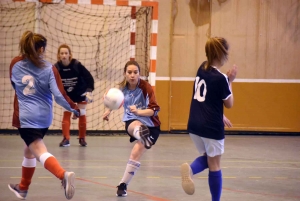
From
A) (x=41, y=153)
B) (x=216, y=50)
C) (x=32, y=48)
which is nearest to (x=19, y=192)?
(x=41, y=153)

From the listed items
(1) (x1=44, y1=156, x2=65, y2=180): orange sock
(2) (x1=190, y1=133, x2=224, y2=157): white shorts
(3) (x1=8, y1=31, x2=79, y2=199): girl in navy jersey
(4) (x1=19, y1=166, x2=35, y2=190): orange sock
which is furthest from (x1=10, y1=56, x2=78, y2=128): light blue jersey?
(2) (x1=190, y1=133, x2=224, y2=157): white shorts

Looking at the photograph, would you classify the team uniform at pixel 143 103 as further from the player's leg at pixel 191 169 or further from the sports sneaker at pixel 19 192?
the sports sneaker at pixel 19 192

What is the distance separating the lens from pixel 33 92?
16.0 ft

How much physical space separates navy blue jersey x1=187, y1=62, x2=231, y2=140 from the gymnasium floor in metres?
1.05

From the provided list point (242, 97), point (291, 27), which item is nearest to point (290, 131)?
point (242, 97)

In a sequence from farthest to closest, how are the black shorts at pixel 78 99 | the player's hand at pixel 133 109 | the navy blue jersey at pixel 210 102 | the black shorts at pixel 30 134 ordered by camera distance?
the black shorts at pixel 78 99
the player's hand at pixel 133 109
the black shorts at pixel 30 134
the navy blue jersey at pixel 210 102

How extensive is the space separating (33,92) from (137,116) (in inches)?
48.4

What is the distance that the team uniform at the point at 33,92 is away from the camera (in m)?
4.88

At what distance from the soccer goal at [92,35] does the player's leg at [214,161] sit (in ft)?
19.7

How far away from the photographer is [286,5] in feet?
37.4

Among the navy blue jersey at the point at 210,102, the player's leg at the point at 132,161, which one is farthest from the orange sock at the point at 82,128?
the navy blue jersey at the point at 210,102

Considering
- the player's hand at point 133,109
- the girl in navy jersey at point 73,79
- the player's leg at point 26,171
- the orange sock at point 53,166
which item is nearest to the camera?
the orange sock at point 53,166

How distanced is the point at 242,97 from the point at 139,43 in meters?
2.38

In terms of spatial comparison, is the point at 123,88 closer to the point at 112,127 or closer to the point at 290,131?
the point at 112,127
